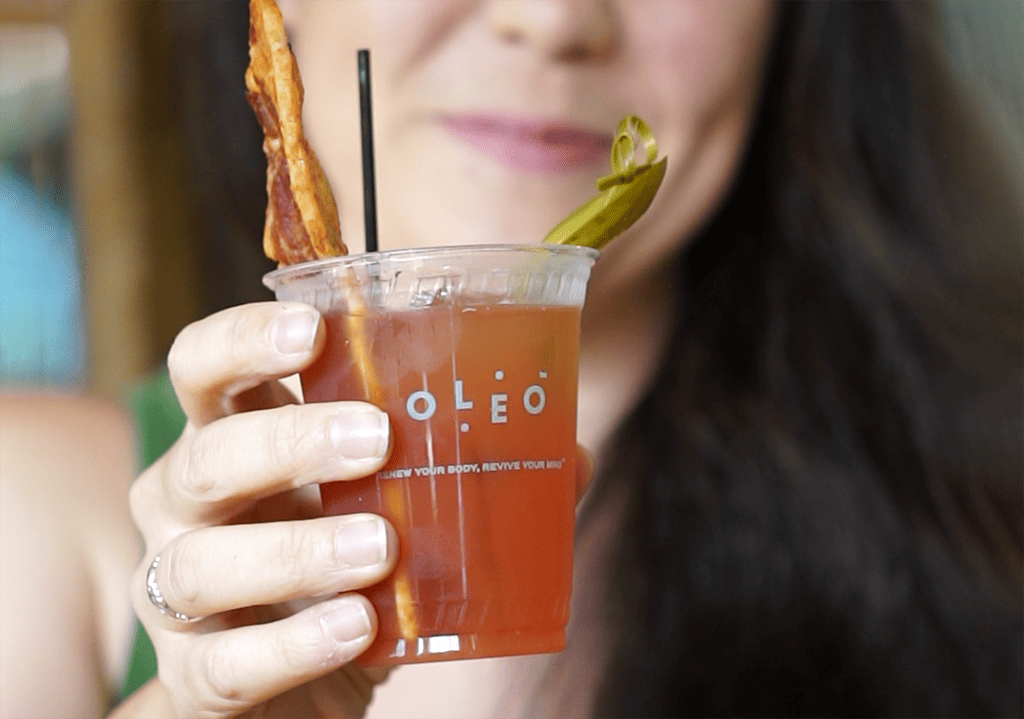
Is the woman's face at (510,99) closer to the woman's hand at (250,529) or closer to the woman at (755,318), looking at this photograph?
the woman at (755,318)

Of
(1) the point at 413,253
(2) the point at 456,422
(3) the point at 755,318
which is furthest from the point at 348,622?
(3) the point at 755,318

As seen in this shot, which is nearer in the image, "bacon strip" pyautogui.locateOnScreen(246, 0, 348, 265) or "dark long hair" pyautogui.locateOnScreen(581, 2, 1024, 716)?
"bacon strip" pyautogui.locateOnScreen(246, 0, 348, 265)

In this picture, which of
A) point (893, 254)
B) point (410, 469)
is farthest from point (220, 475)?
point (893, 254)

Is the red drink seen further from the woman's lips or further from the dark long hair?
the dark long hair

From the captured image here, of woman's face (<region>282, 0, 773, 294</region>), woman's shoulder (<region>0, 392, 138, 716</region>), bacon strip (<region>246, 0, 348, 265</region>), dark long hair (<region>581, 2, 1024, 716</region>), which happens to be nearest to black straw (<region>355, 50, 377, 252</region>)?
bacon strip (<region>246, 0, 348, 265</region>)

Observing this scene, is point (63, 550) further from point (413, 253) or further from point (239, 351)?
point (413, 253)

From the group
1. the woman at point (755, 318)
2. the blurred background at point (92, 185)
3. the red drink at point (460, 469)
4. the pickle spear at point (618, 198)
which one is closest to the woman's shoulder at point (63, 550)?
the blurred background at point (92, 185)
